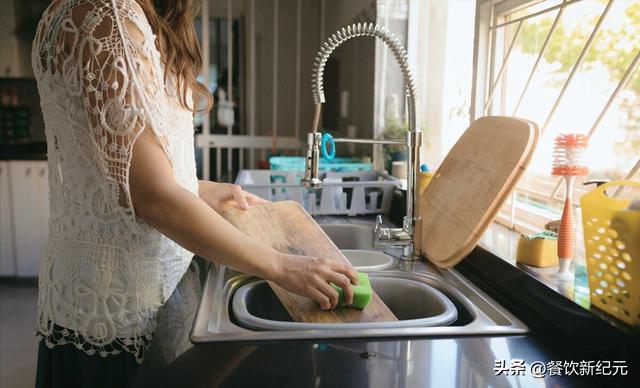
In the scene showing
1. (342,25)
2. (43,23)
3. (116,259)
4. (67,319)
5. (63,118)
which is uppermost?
(342,25)

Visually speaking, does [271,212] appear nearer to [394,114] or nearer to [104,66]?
[104,66]

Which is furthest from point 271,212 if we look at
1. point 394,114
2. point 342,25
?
point 342,25

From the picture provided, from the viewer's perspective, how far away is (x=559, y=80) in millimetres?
1234

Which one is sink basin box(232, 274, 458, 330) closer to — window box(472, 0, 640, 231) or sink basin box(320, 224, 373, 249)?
window box(472, 0, 640, 231)

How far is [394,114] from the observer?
2139 millimetres

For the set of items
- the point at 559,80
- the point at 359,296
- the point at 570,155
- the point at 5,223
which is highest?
the point at 559,80

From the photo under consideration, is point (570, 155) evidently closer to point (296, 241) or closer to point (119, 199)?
point (296, 241)

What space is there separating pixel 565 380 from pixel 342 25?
2.58m

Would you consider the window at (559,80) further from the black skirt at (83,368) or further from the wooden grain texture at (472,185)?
the black skirt at (83,368)

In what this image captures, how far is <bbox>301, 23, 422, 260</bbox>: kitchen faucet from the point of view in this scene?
1.03 metres

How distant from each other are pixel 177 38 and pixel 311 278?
450 mm

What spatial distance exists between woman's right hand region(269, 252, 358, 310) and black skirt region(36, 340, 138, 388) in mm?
289

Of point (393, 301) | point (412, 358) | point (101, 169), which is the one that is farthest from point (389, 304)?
point (101, 169)

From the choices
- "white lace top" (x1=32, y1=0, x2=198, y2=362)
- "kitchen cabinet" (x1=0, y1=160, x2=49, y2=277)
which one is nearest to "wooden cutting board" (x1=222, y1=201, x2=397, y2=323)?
"white lace top" (x1=32, y1=0, x2=198, y2=362)
